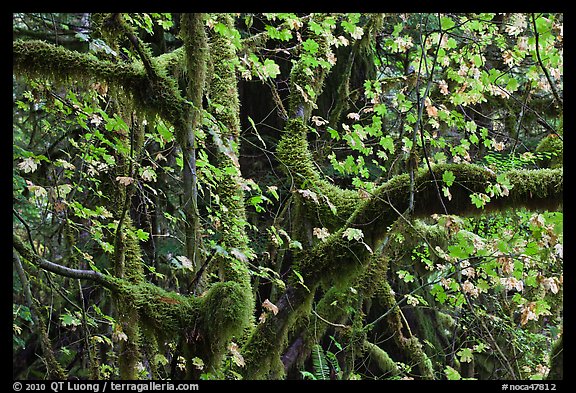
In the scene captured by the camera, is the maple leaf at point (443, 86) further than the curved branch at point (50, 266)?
Yes

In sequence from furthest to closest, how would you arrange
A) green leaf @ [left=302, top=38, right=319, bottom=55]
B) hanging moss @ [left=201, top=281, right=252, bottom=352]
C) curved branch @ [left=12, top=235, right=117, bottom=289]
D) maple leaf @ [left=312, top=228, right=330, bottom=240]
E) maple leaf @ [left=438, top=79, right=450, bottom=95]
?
maple leaf @ [left=438, top=79, right=450, bottom=95]
green leaf @ [left=302, top=38, right=319, bottom=55]
maple leaf @ [left=312, top=228, right=330, bottom=240]
hanging moss @ [left=201, top=281, right=252, bottom=352]
curved branch @ [left=12, top=235, right=117, bottom=289]

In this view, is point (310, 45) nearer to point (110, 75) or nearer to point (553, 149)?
point (110, 75)

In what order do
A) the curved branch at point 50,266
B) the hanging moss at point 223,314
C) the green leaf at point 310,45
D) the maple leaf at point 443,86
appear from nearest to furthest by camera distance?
→ the curved branch at point 50,266 < the hanging moss at point 223,314 < the green leaf at point 310,45 < the maple leaf at point 443,86

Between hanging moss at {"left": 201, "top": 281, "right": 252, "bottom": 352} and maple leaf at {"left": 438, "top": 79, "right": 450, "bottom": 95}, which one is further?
maple leaf at {"left": 438, "top": 79, "right": 450, "bottom": 95}

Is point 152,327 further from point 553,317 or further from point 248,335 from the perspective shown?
point 553,317

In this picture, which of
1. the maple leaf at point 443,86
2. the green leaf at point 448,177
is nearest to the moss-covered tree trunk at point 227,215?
the green leaf at point 448,177

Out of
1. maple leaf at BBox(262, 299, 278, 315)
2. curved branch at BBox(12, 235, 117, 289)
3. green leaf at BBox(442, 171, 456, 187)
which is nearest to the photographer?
curved branch at BBox(12, 235, 117, 289)

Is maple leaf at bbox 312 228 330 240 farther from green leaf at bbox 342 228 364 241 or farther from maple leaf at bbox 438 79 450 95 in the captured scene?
maple leaf at bbox 438 79 450 95

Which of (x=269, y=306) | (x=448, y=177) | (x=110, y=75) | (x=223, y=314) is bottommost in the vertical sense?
(x=269, y=306)

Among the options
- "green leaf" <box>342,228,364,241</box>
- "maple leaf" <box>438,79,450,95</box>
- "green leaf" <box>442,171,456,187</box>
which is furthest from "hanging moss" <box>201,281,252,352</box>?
"maple leaf" <box>438,79,450,95</box>

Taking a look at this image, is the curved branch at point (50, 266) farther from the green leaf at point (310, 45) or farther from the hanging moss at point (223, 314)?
the green leaf at point (310, 45)

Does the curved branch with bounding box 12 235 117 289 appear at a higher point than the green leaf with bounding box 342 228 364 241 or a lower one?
lower

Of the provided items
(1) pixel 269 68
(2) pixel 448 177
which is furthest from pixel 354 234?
(1) pixel 269 68
